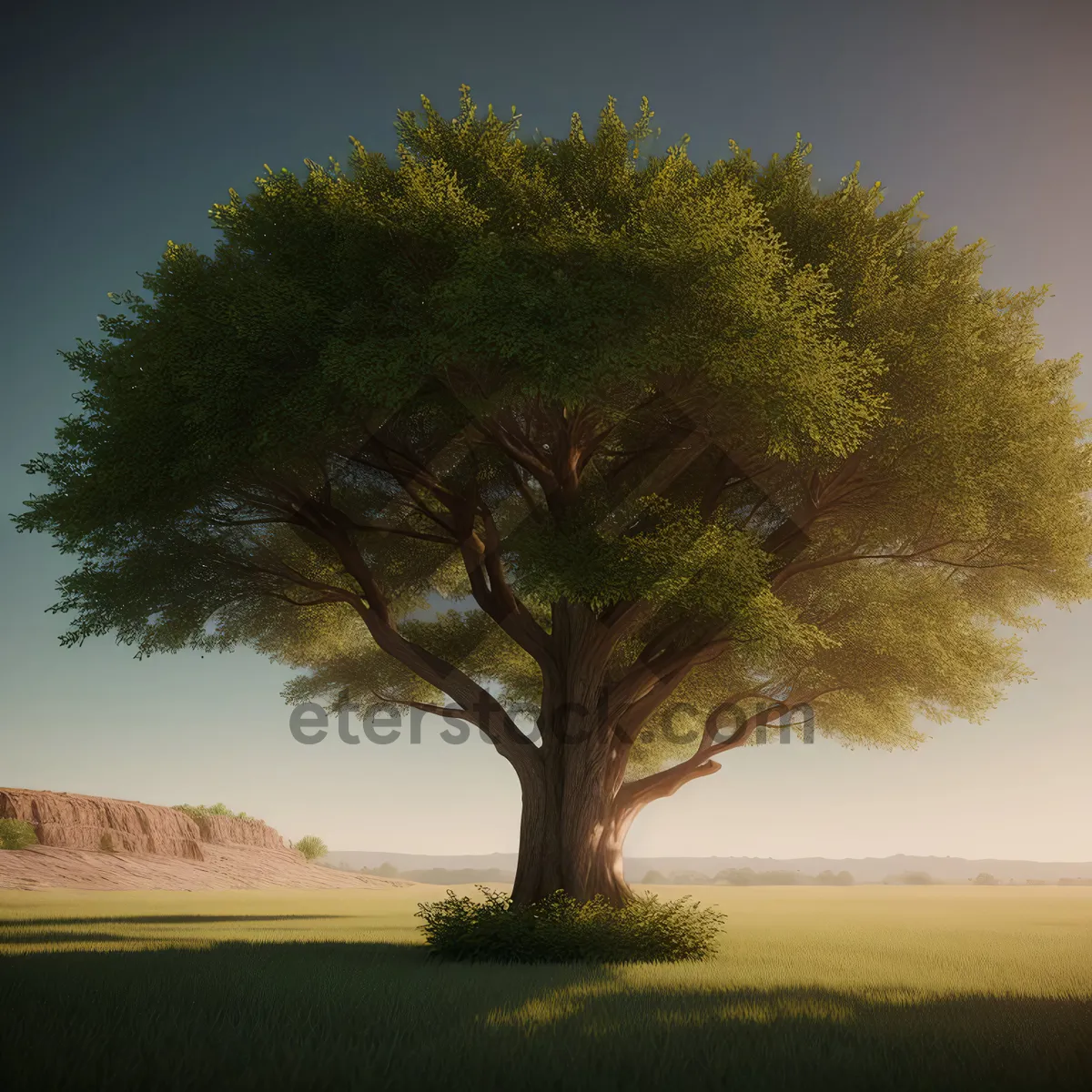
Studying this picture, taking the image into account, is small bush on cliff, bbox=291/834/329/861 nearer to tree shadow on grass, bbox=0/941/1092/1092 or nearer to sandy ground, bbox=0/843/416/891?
sandy ground, bbox=0/843/416/891

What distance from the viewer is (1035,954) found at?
60.3 feet

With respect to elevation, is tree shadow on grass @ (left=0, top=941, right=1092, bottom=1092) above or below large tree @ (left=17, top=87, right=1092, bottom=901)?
below

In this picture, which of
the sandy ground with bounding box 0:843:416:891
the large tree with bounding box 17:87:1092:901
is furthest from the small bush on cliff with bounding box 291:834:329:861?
the large tree with bounding box 17:87:1092:901

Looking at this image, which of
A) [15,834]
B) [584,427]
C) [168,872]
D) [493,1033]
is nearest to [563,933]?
[493,1033]

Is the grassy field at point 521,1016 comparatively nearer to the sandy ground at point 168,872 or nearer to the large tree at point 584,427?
the large tree at point 584,427

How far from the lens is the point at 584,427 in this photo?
64.6 feet

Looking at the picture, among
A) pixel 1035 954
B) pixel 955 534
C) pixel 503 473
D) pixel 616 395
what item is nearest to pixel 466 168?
pixel 616 395

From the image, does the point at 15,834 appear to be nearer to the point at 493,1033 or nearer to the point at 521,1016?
the point at 521,1016

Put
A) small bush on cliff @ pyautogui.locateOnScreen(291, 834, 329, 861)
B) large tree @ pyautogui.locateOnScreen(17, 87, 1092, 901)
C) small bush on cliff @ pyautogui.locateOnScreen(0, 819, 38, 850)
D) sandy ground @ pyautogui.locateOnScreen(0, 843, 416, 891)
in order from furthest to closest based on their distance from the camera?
1. small bush on cliff @ pyautogui.locateOnScreen(291, 834, 329, 861)
2. small bush on cliff @ pyautogui.locateOnScreen(0, 819, 38, 850)
3. sandy ground @ pyautogui.locateOnScreen(0, 843, 416, 891)
4. large tree @ pyautogui.locateOnScreen(17, 87, 1092, 901)

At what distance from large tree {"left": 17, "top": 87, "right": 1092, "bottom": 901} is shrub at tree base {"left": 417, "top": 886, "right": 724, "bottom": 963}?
2212 millimetres

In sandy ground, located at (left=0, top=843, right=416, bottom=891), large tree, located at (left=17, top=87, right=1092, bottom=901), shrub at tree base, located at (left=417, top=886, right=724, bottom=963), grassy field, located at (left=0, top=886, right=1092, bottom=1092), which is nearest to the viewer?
grassy field, located at (left=0, top=886, right=1092, bottom=1092)

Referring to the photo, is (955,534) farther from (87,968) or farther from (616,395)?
(87,968)

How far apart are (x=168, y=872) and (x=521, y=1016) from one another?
5065cm

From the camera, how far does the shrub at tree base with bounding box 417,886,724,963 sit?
635 inches
